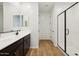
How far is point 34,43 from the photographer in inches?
134

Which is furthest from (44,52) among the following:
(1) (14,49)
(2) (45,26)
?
(2) (45,26)

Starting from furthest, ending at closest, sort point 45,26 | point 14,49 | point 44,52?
point 45,26, point 44,52, point 14,49

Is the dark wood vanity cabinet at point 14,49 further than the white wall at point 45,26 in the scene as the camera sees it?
No

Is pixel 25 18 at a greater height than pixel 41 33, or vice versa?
pixel 25 18

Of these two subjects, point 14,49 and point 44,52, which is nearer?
point 14,49

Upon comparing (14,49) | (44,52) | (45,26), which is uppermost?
(45,26)

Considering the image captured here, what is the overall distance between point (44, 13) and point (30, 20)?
265 centimetres

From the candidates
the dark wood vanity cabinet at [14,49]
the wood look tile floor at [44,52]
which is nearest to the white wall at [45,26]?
the wood look tile floor at [44,52]

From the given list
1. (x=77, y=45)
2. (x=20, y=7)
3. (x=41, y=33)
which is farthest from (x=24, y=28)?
(x=41, y=33)

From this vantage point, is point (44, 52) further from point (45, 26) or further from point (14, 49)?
point (45, 26)

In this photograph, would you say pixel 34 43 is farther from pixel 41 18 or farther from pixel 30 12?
pixel 41 18

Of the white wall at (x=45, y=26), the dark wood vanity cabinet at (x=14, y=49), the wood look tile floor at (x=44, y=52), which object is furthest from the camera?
the white wall at (x=45, y=26)

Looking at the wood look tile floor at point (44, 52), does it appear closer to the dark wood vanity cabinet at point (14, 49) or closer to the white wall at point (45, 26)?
the dark wood vanity cabinet at point (14, 49)

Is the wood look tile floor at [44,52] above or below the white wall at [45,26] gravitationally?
below
